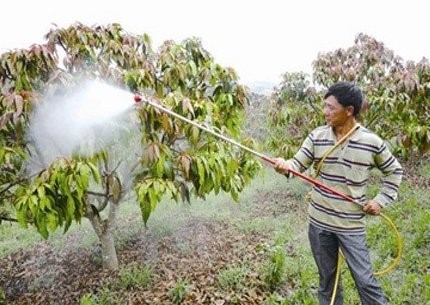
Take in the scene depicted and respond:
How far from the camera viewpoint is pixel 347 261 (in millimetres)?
2570

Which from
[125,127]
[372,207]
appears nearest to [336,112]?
[372,207]

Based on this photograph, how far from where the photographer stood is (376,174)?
7039 millimetres

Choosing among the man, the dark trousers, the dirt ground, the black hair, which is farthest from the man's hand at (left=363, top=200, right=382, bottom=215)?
the dirt ground

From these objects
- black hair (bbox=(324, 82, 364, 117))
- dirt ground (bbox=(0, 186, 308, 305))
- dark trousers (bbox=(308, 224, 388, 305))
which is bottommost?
dirt ground (bbox=(0, 186, 308, 305))

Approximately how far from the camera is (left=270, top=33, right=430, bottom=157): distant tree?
17.3 ft

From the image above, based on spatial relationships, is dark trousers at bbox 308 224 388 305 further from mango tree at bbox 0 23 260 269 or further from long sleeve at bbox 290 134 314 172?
mango tree at bbox 0 23 260 269

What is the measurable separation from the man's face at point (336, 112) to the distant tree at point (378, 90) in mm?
2817

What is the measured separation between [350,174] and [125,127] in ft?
4.52

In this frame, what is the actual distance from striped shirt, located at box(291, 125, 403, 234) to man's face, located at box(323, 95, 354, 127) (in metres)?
0.10

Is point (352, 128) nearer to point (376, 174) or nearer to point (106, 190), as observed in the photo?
point (106, 190)

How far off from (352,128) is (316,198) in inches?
18.9

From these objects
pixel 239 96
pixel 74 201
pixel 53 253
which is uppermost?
pixel 239 96

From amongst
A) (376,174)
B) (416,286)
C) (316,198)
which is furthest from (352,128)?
(376,174)

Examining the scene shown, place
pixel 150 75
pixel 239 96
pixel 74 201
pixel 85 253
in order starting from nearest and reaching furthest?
pixel 74 201 → pixel 150 75 → pixel 239 96 → pixel 85 253
